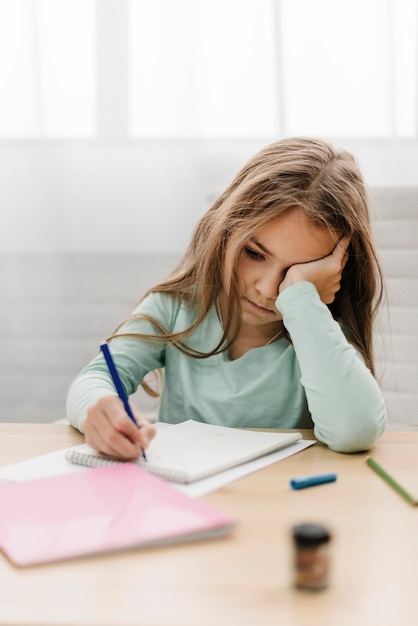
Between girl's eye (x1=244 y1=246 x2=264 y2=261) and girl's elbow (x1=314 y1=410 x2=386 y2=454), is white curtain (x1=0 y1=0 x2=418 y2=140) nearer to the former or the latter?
girl's eye (x1=244 y1=246 x2=264 y2=261)

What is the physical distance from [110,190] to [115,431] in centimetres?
112

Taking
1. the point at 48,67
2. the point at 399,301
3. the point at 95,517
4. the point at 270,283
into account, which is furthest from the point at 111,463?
the point at 48,67

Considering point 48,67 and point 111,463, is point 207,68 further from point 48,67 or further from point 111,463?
point 111,463

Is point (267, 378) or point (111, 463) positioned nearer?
point (111, 463)

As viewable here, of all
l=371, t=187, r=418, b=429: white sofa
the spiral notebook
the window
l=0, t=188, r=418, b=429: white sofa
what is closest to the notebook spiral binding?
the spiral notebook

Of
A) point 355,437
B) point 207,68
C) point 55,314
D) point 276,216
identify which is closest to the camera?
point 355,437

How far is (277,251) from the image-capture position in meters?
1.07

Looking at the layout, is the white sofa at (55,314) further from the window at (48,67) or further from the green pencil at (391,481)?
the green pencil at (391,481)

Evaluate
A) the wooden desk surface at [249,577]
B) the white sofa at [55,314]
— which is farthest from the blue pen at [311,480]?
the white sofa at [55,314]

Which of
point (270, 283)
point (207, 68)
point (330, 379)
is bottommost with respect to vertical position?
point (330, 379)

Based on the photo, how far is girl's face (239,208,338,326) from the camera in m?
1.06

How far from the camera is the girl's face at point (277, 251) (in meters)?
1.06

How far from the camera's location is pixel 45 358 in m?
1.87

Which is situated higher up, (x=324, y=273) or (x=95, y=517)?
(x=324, y=273)
